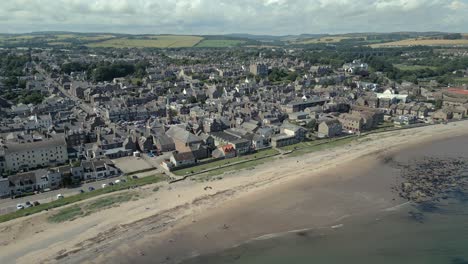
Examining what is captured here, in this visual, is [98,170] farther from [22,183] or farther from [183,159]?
[183,159]

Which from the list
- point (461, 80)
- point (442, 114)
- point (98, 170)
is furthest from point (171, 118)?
point (461, 80)

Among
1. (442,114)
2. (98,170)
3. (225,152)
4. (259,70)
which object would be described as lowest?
(98,170)

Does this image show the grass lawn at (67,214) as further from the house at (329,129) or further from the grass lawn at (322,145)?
the house at (329,129)

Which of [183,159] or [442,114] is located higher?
[442,114]

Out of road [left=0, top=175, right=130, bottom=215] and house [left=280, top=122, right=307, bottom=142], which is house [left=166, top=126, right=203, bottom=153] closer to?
road [left=0, top=175, right=130, bottom=215]

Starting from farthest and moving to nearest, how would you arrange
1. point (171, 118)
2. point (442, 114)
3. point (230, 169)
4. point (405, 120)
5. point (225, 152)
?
point (442, 114), point (171, 118), point (405, 120), point (225, 152), point (230, 169)

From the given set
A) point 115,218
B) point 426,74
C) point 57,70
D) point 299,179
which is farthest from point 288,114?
point 57,70

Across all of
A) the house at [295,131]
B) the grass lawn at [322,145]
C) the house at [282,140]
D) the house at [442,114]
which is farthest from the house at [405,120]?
the house at [282,140]
